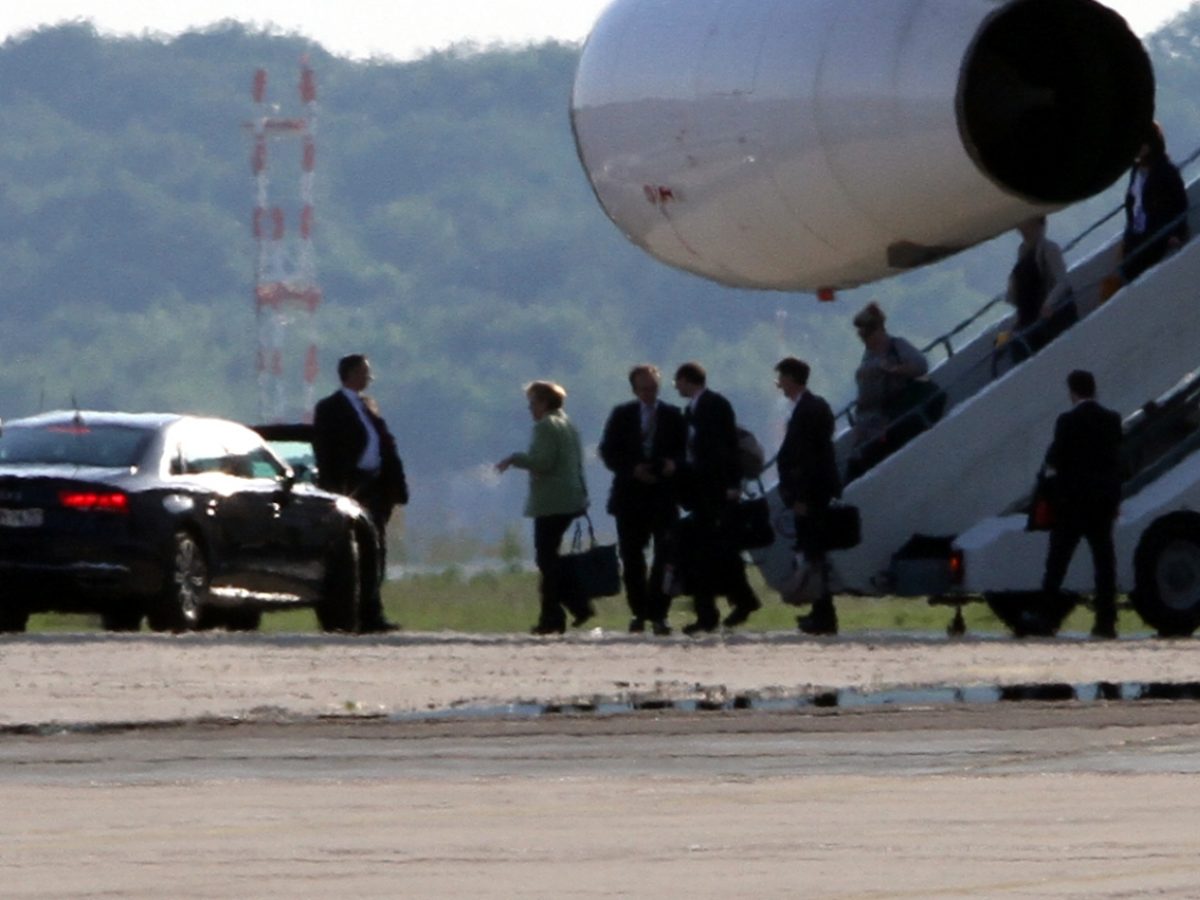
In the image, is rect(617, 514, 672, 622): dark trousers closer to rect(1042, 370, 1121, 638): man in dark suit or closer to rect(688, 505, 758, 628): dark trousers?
rect(688, 505, 758, 628): dark trousers

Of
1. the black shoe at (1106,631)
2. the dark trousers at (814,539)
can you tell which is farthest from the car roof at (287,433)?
the black shoe at (1106,631)

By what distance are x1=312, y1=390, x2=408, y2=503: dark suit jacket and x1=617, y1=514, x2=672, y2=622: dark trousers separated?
4.57 ft

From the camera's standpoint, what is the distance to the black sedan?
2283 centimetres

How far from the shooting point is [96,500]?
22.9 m

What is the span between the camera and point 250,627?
2653cm

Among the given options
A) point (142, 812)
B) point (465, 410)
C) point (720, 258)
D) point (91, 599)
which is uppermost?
point (465, 410)

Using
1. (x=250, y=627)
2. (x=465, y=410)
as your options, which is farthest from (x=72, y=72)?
(x=250, y=627)

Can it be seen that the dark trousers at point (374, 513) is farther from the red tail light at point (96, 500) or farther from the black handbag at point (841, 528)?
the black handbag at point (841, 528)

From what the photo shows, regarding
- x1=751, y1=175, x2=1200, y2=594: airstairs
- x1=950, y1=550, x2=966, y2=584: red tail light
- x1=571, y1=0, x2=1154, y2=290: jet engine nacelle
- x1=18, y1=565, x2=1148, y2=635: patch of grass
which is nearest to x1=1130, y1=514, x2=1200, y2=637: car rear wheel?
x1=950, y1=550, x2=966, y2=584: red tail light

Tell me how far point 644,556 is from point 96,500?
3.52m

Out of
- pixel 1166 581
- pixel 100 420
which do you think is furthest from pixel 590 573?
pixel 1166 581

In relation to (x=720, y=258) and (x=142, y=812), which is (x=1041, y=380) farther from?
(x=142, y=812)

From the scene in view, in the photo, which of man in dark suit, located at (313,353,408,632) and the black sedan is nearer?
the black sedan

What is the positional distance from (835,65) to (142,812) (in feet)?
41.1
